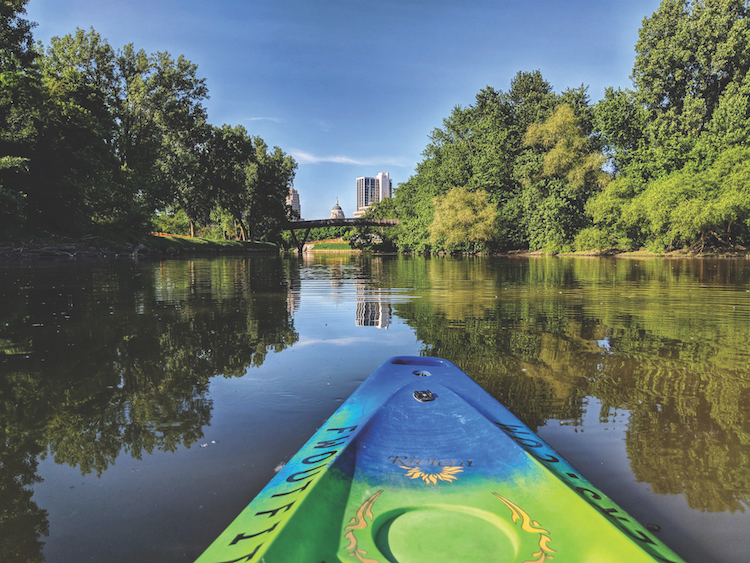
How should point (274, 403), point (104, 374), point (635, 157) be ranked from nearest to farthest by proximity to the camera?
1. point (274, 403)
2. point (104, 374)
3. point (635, 157)

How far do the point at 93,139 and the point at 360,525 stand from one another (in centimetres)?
4002

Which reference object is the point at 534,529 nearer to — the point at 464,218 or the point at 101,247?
the point at 101,247

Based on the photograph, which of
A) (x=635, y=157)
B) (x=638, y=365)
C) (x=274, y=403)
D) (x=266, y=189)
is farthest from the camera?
(x=266, y=189)

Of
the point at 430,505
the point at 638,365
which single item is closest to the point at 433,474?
the point at 430,505

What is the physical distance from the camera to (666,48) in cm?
3797

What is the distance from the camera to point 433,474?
6.82 feet

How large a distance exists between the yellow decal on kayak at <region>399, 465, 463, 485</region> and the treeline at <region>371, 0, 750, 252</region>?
36.4 meters

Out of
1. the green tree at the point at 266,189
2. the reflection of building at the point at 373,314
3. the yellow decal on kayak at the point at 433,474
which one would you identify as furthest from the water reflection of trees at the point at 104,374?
the green tree at the point at 266,189

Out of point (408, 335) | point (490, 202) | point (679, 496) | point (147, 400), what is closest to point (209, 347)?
point (147, 400)

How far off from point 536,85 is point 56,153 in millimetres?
43240

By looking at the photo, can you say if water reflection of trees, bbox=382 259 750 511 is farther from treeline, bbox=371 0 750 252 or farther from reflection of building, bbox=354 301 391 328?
treeline, bbox=371 0 750 252

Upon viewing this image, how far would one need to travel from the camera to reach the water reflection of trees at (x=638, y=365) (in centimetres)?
291

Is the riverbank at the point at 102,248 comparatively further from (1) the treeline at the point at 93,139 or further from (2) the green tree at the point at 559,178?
(2) the green tree at the point at 559,178

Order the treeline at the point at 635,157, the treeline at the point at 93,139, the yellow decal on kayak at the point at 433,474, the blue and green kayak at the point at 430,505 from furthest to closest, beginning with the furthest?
the treeline at the point at 635,157 → the treeline at the point at 93,139 → the yellow decal on kayak at the point at 433,474 → the blue and green kayak at the point at 430,505
